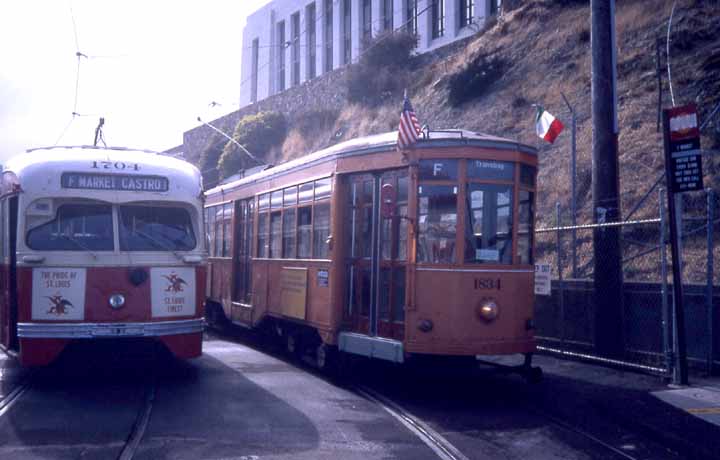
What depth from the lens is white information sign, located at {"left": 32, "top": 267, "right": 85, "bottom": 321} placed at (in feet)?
31.7

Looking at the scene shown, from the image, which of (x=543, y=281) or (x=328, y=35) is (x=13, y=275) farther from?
(x=328, y=35)

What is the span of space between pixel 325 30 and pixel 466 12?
14198mm

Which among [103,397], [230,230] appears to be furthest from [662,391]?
[230,230]

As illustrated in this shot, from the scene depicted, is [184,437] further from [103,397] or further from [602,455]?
[602,455]

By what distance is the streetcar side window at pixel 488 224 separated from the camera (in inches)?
382

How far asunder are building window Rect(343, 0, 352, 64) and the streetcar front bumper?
39207 mm

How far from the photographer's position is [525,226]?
10.2 metres

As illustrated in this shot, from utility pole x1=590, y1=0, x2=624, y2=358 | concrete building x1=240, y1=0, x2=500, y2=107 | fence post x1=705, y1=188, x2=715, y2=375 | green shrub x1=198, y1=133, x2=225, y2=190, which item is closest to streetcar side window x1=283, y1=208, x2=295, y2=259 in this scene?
utility pole x1=590, y1=0, x2=624, y2=358

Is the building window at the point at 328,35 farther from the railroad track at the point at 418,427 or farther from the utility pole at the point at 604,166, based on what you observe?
the railroad track at the point at 418,427

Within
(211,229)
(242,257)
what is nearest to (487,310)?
(242,257)

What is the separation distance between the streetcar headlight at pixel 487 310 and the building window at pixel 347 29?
39848mm

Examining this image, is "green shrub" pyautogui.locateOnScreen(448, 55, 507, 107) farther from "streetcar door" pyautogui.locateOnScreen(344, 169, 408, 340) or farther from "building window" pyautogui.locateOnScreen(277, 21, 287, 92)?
"building window" pyautogui.locateOnScreen(277, 21, 287, 92)

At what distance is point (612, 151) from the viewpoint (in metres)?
12.3

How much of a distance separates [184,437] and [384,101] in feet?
92.9
